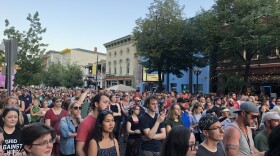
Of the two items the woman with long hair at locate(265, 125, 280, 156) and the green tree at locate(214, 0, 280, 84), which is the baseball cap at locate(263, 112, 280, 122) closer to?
the woman with long hair at locate(265, 125, 280, 156)

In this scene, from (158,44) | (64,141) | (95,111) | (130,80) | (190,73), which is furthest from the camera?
(130,80)

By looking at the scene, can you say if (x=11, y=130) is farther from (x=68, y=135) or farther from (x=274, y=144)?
(x=274, y=144)

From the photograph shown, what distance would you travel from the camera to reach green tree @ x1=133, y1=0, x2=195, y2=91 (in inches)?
1211


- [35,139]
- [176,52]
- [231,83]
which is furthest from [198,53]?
[35,139]

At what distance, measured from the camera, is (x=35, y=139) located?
2.83m

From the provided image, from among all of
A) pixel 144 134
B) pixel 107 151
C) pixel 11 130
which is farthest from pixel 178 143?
pixel 11 130

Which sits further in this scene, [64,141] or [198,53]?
[198,53]

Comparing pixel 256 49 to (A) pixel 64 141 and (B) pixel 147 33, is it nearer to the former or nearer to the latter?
(B) pixel 147 33

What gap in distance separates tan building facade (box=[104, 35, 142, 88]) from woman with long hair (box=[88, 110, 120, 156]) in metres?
51.4

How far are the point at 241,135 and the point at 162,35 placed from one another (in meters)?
27.3

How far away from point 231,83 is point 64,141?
2136 cm

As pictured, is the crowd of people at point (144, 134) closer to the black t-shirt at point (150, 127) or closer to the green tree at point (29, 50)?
the black t-shirt at point (150, 127)

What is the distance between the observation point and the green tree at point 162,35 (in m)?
30.8

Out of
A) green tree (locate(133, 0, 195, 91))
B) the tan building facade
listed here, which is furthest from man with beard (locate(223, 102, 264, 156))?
the tan building facade
